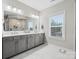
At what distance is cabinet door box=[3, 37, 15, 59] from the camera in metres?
1.87

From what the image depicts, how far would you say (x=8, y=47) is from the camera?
77.8 inches

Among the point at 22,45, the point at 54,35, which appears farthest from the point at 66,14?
the point at 22,45

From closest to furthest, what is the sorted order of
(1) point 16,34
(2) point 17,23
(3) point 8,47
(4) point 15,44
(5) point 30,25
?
(3) point 8,47 < (4) point 15,44 < (1) point 16,34 < (2) point 17,23 < (5) point 30,25

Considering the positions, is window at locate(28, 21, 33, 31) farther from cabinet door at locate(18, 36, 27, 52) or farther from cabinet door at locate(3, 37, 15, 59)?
cabinet door at locate(3, 37, 15, 59)

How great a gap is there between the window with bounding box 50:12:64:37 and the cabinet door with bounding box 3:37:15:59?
2.49 meters

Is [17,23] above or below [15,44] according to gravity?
above

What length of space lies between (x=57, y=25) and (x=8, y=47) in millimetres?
2770

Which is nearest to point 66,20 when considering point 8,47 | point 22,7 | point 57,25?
point 57,25

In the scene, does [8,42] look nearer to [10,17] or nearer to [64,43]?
[10,17]

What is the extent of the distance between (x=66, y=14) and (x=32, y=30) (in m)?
2.08

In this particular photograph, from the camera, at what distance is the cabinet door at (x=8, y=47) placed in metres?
1.87

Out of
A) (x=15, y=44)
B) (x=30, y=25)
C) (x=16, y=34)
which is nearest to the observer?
(x=15, y=44)

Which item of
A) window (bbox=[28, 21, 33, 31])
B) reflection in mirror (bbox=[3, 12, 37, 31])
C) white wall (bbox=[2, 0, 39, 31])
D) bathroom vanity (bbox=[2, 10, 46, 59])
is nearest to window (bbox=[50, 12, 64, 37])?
bathroom vanity (bbox=[2, 10, 46, 59])

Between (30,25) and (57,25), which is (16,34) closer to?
(30,25)
